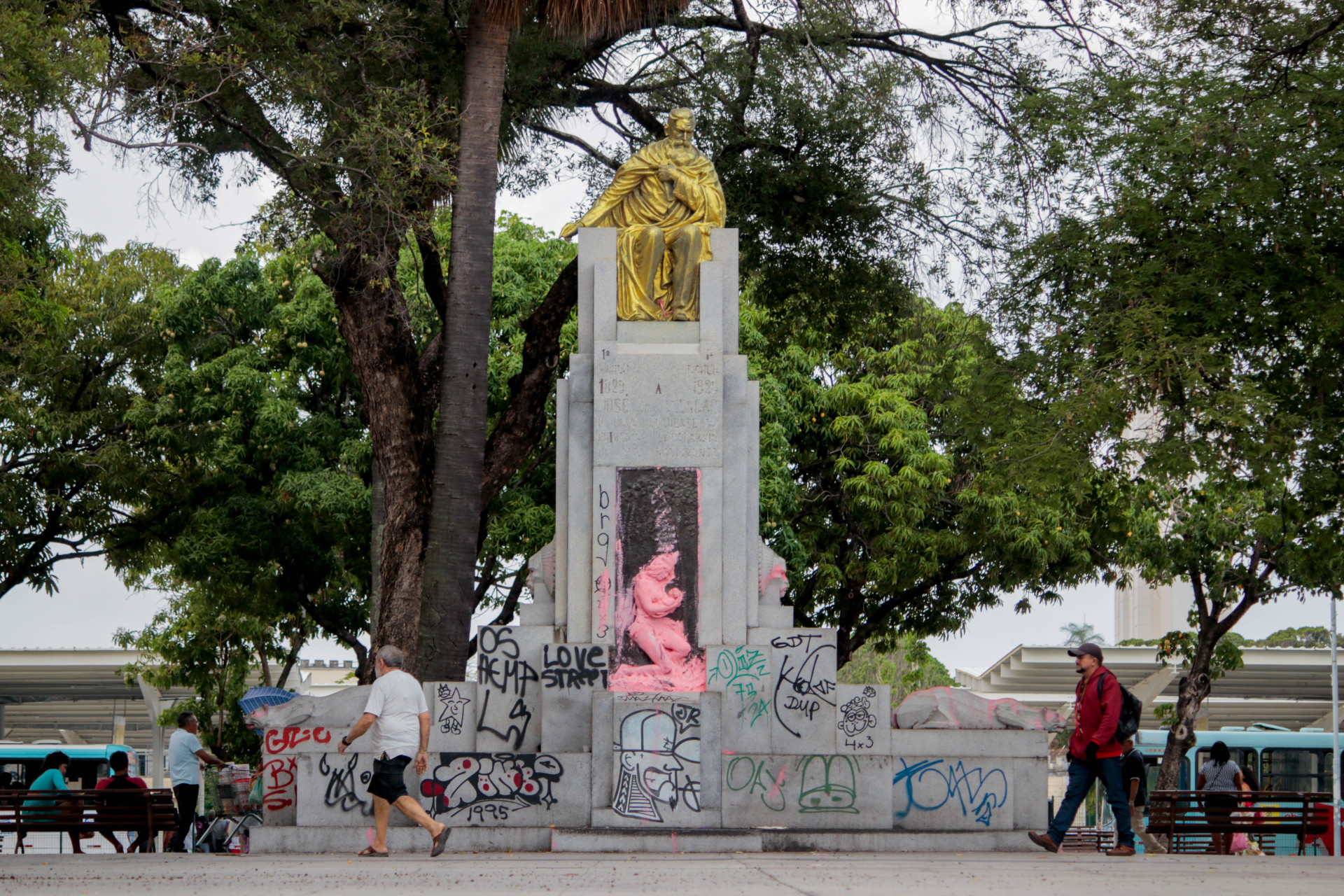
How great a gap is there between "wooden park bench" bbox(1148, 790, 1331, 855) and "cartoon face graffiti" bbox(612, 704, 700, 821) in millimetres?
5265

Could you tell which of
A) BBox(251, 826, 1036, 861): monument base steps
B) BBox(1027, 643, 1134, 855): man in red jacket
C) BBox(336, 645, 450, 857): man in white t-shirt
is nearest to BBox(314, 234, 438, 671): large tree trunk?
BBox(251, 826, 1036, 861): monument base steps

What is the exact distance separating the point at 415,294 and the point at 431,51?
297 centimetres

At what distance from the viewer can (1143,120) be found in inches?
558

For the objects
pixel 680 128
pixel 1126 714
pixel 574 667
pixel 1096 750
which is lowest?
pixel 1096 750

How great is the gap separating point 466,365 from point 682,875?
25.6ft

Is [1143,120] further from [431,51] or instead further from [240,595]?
[240,595]

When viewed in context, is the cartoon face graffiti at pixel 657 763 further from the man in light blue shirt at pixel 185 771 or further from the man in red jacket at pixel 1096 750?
the man in light blue shirt at pixel 185 771

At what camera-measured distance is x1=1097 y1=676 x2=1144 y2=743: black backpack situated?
11008 mm

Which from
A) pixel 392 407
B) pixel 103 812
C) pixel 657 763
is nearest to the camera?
pixel 657 763

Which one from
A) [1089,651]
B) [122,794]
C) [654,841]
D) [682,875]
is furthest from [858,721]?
[122,794]

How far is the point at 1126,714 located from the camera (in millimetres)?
11305

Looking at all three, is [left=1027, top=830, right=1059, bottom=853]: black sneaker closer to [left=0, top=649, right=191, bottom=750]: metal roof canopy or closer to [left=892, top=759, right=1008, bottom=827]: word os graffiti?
[left=892, top=759, right=1008, bottom=827]: word os graffiti

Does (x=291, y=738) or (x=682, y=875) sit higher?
(x=291, y=738)

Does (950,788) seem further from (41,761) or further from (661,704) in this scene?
(41,761)
